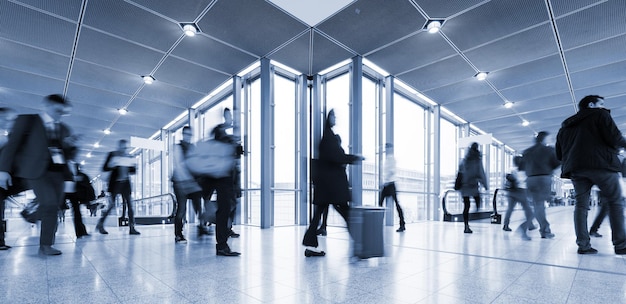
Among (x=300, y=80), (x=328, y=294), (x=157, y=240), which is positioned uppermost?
(x=300, y=80)

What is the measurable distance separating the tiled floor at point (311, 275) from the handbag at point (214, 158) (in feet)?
2.80

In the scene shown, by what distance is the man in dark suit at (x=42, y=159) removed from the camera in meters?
2.82

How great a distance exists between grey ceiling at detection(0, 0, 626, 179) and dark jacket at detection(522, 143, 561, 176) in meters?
2.03

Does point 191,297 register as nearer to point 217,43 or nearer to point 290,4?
point 290,4

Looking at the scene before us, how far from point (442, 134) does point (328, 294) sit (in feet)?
30.1

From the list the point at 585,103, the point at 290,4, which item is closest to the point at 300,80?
the point at 290,4

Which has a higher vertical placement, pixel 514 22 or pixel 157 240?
pixel 514 22

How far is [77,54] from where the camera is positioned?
5617mm

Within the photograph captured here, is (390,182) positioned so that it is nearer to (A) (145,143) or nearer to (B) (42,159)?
(B) (42,159)

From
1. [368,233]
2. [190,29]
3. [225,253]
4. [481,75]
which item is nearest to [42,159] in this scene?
[225,253]

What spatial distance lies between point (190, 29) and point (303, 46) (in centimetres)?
196

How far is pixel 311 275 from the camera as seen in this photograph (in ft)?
7.66

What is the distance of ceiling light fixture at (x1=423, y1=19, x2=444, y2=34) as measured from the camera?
15.9ft

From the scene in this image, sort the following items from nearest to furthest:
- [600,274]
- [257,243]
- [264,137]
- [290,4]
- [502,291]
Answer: [502,291], [600,274], [257,243], [290,4], [264,137]
